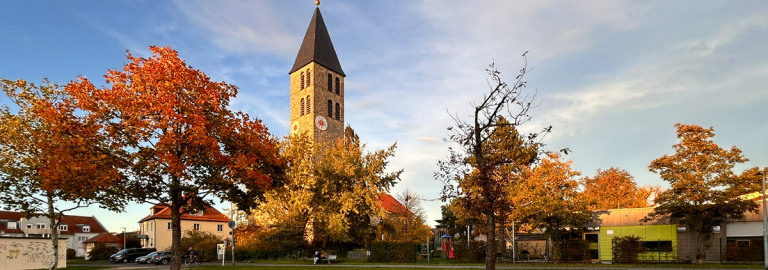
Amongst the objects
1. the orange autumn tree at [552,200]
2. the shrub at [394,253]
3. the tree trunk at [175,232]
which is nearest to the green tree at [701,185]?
the orange autumn tree at [552,200]

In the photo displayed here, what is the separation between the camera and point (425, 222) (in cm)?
5678

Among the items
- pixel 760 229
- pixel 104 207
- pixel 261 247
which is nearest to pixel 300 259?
pixel 261 247

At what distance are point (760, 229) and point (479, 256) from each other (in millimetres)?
16721

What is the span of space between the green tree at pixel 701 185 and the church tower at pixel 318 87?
4383 cm

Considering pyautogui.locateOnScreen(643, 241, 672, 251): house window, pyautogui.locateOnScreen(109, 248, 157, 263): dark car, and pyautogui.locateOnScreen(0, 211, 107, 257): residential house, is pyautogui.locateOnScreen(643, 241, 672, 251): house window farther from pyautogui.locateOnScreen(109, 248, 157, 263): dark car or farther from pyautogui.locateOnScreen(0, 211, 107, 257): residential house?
pyautogui.locateOnScreen(0, 211, 107, 257): residential house

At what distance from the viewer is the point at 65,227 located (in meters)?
72.0

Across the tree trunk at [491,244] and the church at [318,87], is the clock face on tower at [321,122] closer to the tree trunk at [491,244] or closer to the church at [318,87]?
the church at [318,87]

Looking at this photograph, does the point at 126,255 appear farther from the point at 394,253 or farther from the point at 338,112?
the point at 338,112

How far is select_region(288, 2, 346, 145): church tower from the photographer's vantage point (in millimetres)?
65062

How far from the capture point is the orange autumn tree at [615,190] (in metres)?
53.9

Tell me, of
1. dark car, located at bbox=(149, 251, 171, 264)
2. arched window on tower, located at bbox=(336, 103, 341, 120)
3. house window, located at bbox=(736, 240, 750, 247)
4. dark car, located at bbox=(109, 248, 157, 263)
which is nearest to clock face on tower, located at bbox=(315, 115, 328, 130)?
arched window on tower, located at bbox=(336, 103, 341, 120)

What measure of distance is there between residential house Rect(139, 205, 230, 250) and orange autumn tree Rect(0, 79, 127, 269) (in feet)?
107

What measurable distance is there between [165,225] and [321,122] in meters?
24.1

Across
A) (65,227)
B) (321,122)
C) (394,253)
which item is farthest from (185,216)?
(394,253)
